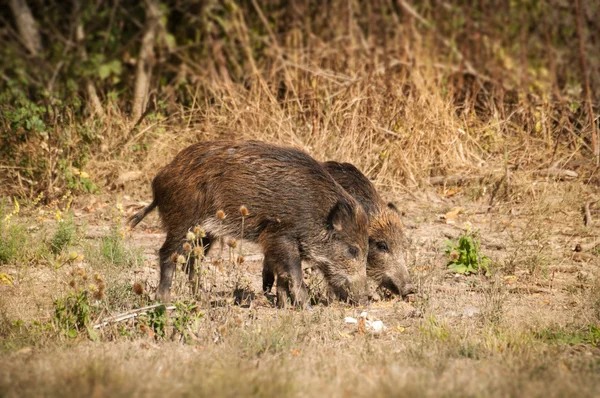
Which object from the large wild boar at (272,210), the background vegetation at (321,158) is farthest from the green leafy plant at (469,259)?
the large wild boar at (272,210)

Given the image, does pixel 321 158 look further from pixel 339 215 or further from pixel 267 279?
pixel 339 215

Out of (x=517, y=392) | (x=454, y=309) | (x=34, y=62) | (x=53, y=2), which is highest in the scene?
(x=53, y=2)

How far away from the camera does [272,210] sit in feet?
17.6

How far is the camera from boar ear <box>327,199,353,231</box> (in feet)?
17.9

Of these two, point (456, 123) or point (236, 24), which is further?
point (236, 24)

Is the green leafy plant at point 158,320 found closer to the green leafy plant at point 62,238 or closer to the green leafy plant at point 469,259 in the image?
the green leafy plant at point 62,238

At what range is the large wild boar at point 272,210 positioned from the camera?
5.24 m

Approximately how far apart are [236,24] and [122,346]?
7.12 m

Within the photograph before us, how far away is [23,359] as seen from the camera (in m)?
3.79

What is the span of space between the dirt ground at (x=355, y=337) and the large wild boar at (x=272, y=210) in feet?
0.86

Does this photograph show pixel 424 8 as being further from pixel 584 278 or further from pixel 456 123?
pixel 584 278

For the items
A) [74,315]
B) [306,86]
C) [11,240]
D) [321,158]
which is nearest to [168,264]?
[74,315]

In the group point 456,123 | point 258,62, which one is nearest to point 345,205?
point 456,123

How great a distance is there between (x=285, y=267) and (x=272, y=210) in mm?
392
